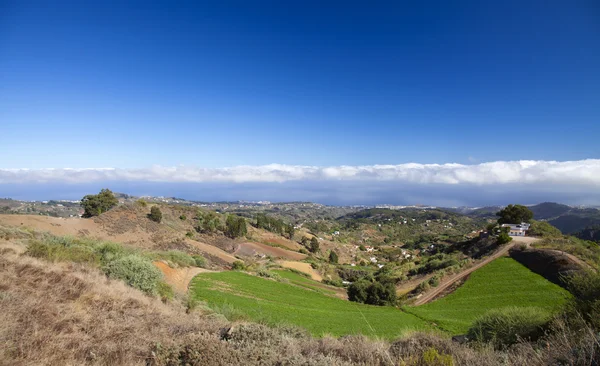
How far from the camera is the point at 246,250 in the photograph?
4972 centimetres

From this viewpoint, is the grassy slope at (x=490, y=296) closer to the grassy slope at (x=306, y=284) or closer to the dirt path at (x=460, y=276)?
the dirt path at (x=460, y=276)

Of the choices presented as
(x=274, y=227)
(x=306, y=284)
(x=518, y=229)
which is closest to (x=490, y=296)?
(x=306, y=284)

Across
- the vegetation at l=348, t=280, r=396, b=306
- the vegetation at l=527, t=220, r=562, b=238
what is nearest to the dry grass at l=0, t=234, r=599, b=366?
the vegetation at l=348, t=280, r=396, b=306

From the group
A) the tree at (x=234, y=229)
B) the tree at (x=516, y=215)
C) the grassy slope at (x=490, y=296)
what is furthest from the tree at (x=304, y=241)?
the grassy slope at (x=490, y=296)

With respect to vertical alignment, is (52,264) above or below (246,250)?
above

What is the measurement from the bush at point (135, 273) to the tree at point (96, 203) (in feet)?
152

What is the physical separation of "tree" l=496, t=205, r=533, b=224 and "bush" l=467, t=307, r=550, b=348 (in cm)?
5179

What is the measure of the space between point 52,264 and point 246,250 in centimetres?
4115

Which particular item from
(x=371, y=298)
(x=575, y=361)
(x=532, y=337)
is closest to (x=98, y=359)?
(x=575, y=361)

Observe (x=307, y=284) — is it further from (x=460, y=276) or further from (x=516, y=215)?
(x=516, y=215)

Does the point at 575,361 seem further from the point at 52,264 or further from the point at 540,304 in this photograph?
the point at 540,304

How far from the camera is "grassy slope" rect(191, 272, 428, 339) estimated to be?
46.3 feet

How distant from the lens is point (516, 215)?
5106 cm

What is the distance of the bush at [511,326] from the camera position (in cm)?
830
